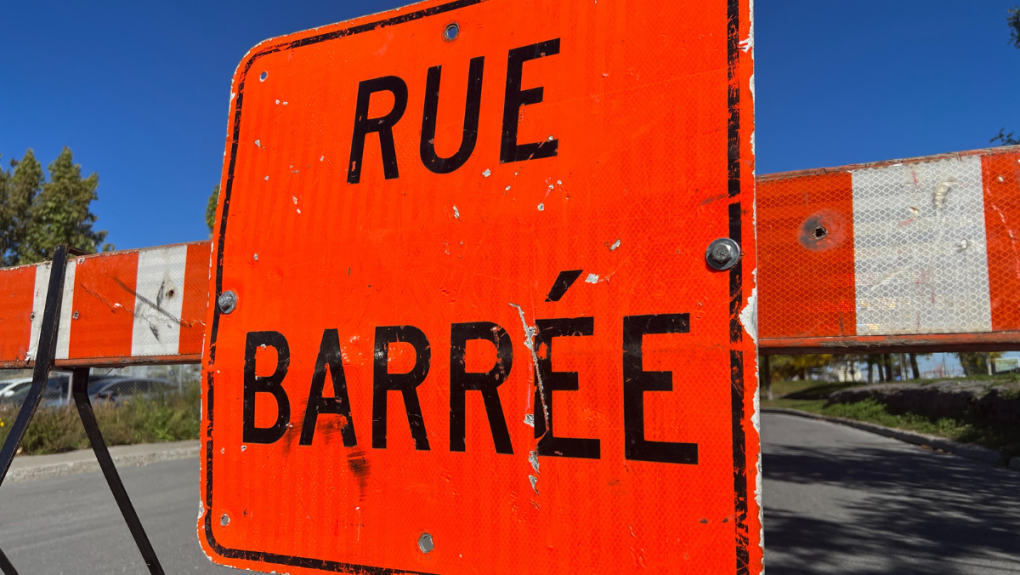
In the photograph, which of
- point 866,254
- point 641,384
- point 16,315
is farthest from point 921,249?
point 16,315

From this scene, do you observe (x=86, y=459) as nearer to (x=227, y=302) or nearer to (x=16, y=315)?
(x=16, y=315)

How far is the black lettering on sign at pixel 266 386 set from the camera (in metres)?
1.35

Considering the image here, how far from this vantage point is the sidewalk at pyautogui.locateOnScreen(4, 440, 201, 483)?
892 centimetres

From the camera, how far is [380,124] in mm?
1398

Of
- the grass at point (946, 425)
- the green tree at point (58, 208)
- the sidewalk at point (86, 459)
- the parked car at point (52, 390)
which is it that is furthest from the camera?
the green tree at point (58, 208)

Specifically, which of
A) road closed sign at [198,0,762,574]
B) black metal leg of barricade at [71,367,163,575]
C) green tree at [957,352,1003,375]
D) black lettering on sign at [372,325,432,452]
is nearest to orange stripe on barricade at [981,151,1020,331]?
road closed sign at [198,0,762,574]

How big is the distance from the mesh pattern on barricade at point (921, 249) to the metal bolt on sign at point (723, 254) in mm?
276

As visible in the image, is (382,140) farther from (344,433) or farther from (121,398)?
(121,398)

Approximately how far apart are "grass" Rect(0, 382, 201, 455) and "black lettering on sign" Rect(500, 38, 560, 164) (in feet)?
34.8

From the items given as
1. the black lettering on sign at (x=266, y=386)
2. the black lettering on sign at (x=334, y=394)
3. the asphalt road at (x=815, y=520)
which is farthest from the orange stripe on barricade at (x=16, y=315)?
the asphalt road at (x=815, y=520)

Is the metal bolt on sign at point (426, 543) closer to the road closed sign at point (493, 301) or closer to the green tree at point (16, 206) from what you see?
the road closed sign at point (493, 301)

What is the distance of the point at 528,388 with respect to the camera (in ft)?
3.77

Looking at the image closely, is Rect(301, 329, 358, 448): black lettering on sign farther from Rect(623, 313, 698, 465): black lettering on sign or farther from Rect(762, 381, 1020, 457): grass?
Rect(762, 381, 1020, 457): grass

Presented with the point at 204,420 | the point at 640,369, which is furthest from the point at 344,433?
the point at 640,369
